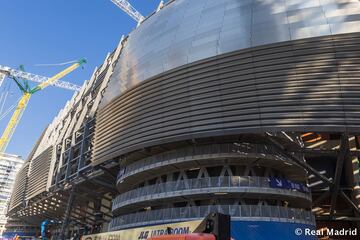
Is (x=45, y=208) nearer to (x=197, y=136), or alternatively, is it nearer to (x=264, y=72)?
(x=197, y=136)

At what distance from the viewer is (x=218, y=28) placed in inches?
1479

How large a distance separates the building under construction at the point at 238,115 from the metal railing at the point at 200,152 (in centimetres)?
14

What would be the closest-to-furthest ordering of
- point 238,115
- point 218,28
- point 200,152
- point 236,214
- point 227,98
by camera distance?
point 236,214
point 238,115
point 227,98
point 200,152
point 218,28

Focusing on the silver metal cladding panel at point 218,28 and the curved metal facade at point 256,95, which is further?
the silver metal cladding panel at point 218,28

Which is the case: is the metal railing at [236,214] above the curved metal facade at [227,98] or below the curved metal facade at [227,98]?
below

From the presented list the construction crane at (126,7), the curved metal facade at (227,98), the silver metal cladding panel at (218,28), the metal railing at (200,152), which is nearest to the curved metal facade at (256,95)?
the curved metal facade at (227,98)

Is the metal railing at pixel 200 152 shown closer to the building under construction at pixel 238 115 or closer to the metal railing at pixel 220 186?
the building under construction at pixel 238 115

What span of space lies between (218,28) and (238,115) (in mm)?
11034

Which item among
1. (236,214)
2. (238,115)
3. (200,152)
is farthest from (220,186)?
(238,115)

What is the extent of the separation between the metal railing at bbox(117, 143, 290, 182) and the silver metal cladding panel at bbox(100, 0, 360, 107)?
31.0 ft

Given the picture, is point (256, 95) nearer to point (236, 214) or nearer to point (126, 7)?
point (236, 214)

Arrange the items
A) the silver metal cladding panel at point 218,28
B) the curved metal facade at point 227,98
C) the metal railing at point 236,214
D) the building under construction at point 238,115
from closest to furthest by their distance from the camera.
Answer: the curved metal facade at point 227,98 < the building under construction at point 238,115 < the metal railing at point 236,214 < the silver metal cladding panel at point 218,28

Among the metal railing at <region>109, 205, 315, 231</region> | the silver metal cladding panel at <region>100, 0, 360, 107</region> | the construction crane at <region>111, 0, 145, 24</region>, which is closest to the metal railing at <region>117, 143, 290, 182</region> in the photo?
the metal railing at <region>109, 205, 315, 231</region>

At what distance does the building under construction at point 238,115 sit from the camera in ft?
97.9
